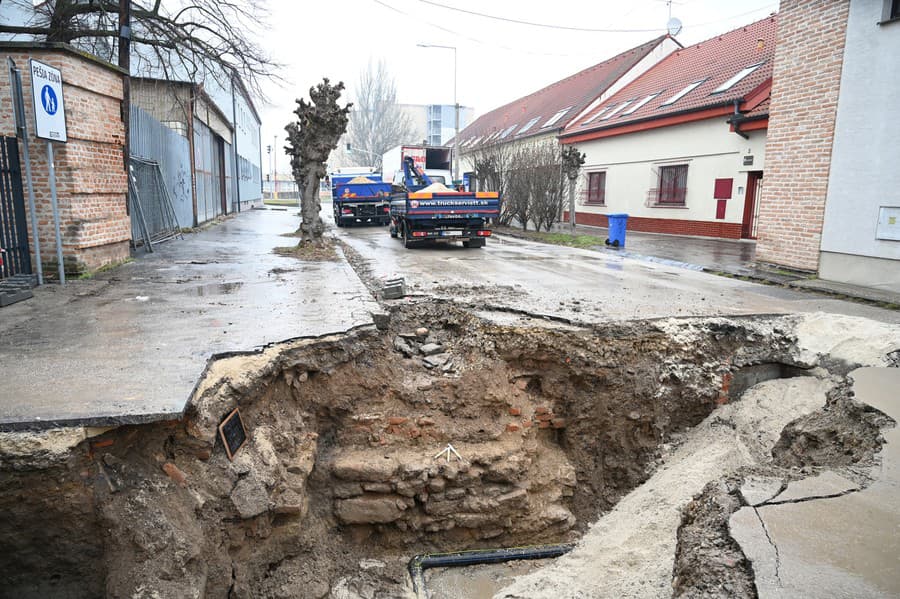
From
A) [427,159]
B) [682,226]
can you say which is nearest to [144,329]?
[682,226]

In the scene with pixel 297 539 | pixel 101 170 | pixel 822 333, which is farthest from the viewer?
pixel 101 170

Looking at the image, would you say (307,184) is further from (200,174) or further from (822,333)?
(822,333)

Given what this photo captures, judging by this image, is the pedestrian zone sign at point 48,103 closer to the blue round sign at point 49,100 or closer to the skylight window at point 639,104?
the blue round sign at point 49,100

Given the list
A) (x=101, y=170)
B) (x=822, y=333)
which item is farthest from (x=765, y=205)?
(x=101, y=170)

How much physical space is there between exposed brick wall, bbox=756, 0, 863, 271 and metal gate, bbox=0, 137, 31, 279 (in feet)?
40.3

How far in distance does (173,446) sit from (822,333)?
6.27 meters

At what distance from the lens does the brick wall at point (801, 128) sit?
A: 992 centimetres

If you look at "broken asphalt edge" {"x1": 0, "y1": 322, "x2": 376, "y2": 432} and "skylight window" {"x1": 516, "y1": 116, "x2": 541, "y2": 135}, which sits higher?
"skylight window" {"x1": 516, "y1": 116, "x2": 541, "y2": 135}

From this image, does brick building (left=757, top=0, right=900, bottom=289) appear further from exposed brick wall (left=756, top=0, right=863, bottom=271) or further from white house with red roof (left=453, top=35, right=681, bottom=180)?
white house with red roof (left=453, top=35, right=681, bottom=180)

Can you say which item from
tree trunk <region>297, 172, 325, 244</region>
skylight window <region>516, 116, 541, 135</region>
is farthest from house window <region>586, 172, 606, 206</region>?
tree trunk <region>297, 172, 325, 244</region>

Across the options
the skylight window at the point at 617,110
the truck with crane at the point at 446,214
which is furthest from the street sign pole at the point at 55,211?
the skylight window at the point at 617,110

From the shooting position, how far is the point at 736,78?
18.2 metres

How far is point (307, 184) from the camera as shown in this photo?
1373 centimetres

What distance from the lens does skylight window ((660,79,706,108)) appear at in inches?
795
